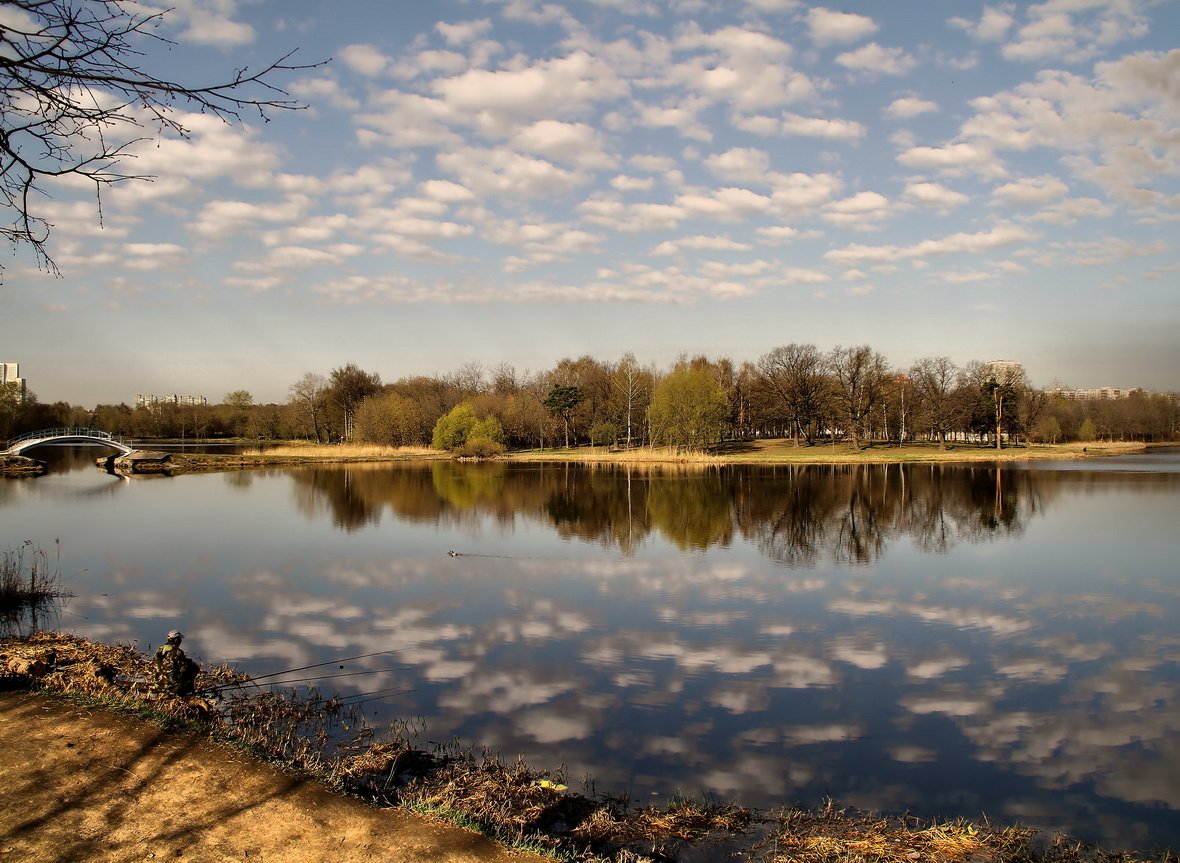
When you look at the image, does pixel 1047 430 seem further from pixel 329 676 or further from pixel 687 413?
pixel 329 676

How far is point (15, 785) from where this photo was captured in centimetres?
544

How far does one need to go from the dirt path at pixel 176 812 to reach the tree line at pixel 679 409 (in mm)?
58998

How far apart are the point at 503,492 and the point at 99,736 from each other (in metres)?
30.9

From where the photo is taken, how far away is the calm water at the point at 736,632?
720cm

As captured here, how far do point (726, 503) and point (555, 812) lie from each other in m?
25.6

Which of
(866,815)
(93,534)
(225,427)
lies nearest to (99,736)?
(866,815)

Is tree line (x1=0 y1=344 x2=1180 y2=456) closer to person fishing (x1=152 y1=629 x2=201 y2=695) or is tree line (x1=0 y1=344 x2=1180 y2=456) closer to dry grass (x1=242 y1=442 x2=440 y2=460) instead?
dry grass (x1=242 y1=442 x2=440 y2=460)

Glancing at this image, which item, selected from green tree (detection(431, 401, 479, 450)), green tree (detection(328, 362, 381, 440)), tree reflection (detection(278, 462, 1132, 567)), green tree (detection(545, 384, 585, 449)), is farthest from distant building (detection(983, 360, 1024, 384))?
green tree (detection(328, 362, 381, 440))

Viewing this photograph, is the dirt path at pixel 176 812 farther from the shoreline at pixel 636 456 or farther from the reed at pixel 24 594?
the shoreline at pixel 636 456

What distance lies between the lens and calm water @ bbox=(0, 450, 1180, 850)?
7.20 meters

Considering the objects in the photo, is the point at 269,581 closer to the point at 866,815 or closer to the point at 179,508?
the point at 866,815

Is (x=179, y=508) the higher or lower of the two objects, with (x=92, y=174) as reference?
lower

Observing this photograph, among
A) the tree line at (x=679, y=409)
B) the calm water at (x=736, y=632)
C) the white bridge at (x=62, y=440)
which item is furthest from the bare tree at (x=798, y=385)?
the white bridge at (x=62, y=440)

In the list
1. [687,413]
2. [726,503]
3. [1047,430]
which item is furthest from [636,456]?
[1047,430]
